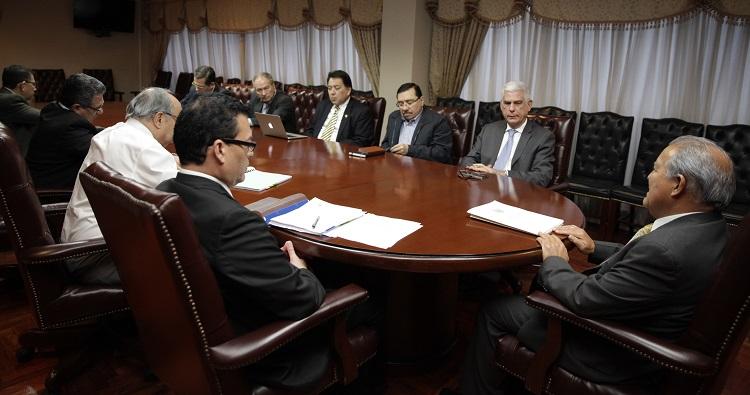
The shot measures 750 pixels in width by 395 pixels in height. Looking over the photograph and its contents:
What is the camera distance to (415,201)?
6.57 ft

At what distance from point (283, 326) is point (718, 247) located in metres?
1.12

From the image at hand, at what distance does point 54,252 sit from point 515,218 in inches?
61.1

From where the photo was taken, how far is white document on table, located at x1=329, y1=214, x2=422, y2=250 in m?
1.53

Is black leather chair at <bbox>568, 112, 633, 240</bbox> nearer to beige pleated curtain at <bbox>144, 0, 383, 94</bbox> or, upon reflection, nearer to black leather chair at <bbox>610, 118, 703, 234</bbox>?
black leather chair at <bbox>610, 118, 703, 234</bbox>

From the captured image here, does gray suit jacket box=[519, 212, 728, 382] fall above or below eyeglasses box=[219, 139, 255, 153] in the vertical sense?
below

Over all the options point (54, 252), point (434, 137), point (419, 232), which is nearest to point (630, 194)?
point (434, 137)

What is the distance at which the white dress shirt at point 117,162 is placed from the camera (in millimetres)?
1866

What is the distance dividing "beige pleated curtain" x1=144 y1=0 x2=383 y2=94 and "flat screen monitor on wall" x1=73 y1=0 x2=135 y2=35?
0.35 metres

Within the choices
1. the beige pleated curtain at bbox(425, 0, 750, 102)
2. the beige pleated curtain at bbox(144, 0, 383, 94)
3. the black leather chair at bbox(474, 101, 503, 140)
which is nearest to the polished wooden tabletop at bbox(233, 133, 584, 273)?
the black leather chair at bbox(474, 101, 503, 140)

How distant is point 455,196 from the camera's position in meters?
2.11

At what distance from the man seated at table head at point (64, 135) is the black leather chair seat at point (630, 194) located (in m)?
3.43

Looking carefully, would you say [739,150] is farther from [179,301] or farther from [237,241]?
[179,301]

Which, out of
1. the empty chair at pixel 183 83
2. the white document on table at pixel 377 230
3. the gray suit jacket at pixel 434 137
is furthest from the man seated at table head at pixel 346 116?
the empty chair at pixel 183 83

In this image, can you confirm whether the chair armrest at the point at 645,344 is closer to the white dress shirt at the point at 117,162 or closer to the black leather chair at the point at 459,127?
the white dress shirt at the point at 117,162
